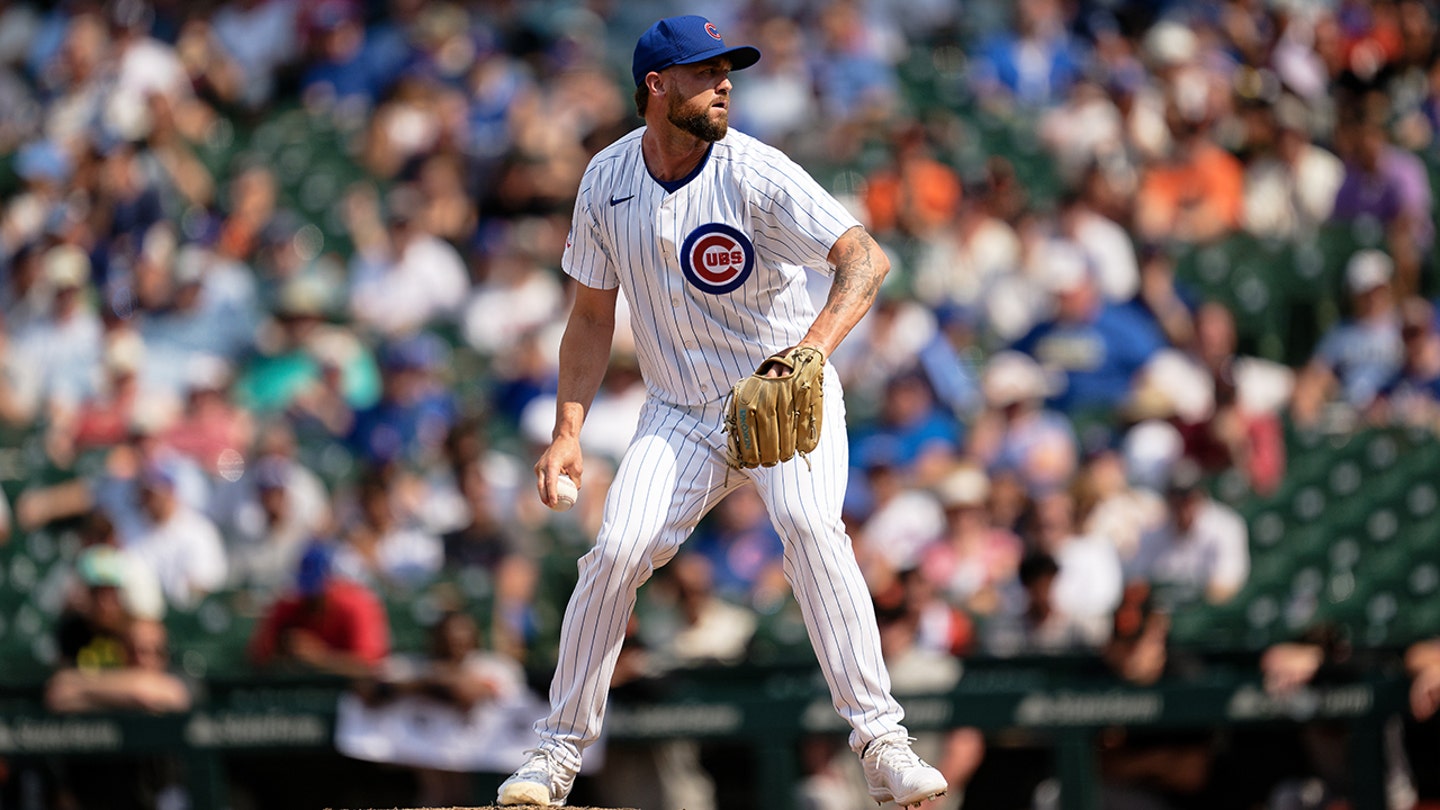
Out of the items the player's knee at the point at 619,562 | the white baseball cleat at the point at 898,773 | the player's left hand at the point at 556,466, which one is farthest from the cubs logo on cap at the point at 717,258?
the white baseball cleat at the point at 898,773

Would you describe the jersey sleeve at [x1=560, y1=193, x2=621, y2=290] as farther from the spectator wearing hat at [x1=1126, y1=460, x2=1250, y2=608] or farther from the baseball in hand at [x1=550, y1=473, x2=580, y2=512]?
the spectator wearing hat at [x1=1126, y1=460, x2=1250, y2=608]

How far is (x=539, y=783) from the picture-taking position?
Answer: 450cm

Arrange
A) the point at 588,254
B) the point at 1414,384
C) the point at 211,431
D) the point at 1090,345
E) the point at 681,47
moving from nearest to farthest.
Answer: the point at 681,47
the point at 588,254
the point at 1414,384
the point at 211,431
the point at 1090,345

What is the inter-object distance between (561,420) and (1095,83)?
25.9ft

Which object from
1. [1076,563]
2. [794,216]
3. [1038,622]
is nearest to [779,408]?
[794,216]

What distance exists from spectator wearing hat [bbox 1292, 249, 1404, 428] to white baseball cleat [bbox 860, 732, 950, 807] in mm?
4983

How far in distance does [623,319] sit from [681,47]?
475cm

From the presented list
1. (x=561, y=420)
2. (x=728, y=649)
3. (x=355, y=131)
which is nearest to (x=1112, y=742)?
(x=728, y=649)

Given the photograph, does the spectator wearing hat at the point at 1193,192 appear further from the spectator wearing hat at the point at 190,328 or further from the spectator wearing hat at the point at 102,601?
the spectator wearing hat at the point at 102,601

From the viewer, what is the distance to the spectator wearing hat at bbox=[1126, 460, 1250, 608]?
7969 millimetres

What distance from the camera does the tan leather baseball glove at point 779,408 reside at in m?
4.12

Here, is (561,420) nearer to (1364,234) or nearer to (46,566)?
(46,566)

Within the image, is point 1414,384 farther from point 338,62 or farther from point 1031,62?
point 338,62

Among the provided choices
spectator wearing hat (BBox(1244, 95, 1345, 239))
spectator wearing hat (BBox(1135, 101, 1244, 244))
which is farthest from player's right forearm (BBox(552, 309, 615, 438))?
spectator wearing hat (BBox(1244, 95, 1345, 239))
